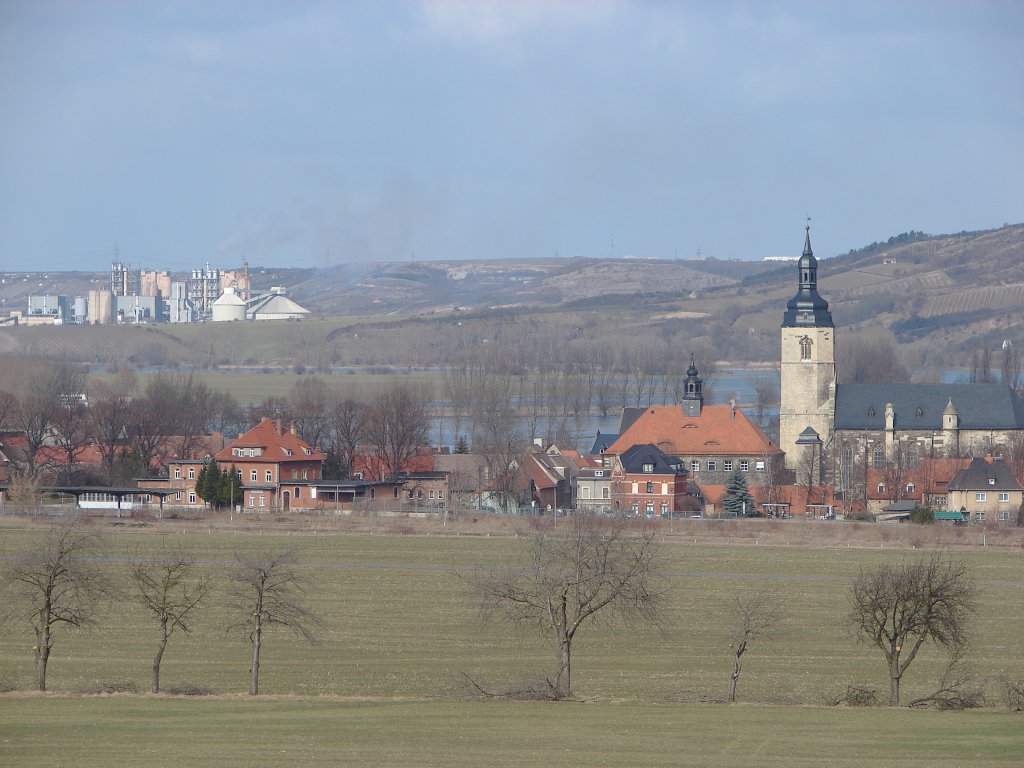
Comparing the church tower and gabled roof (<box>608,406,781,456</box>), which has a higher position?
the church tower

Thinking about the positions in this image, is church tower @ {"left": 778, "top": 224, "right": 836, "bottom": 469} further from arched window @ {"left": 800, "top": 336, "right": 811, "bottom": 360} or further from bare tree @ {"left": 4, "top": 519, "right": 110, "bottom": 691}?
bare tree @ {"left": 4, "top": 519, "right": 110, "bottom": 691}

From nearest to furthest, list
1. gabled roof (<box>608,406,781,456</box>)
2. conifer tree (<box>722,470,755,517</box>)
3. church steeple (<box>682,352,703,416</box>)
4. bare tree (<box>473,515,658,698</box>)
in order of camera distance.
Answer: bare tree (<box>473,515,658,698</box>) → conifer tree (<box>722,470,755,517</box>) → gabled roof (<box>608,406,781,456</box>) → church steeple (<box>682,352,703,416</box>)

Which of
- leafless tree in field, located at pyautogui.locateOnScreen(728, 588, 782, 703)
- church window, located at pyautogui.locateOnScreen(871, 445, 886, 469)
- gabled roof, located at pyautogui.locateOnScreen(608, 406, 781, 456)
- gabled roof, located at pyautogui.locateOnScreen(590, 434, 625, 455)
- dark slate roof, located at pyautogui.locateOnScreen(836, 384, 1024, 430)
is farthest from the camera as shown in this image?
dark slate roof, located at pyautogui.locateOnScreen(836, 384, 1024, 430)

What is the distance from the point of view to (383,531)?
59.7 meters

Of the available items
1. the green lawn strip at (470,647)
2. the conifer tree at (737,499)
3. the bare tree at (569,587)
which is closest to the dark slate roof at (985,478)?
the conifer tree at (737,499)

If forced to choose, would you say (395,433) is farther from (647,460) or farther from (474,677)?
(474,677)

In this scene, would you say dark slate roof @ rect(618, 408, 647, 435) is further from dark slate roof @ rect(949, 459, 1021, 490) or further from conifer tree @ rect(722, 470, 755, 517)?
dark slate roof @ rect(949, 459, 1021, 490)

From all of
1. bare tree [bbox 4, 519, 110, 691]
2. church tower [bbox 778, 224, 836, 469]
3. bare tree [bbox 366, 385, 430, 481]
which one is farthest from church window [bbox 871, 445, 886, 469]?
bare tree [bbox 4, 519, 110, 691]

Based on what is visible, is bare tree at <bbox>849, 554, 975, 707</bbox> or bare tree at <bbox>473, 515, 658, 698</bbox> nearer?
bare tree at <bbox>849, 554, 975, 707</bbox>

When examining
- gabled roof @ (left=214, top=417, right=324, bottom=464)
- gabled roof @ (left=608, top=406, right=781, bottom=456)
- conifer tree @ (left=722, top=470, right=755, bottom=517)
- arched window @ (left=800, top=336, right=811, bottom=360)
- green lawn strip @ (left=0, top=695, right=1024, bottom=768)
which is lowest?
green lawn strip @ (left=0, top=695, right=1024, bottom=768)

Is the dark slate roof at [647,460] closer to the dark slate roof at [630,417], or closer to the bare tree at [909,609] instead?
the dark slate roof at [630,417]

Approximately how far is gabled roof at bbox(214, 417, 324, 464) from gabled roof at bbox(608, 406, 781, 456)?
16.5m

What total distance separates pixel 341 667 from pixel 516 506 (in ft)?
128

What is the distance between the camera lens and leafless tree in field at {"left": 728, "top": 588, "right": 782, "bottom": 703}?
101ft
